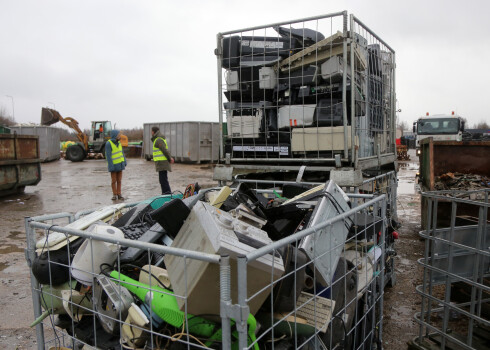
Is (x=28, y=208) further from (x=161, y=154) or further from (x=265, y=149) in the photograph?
(x=265, y=149)

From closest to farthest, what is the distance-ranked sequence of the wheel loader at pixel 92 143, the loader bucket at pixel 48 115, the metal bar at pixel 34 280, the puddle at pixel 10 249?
the metal bar at pixel 34 280 < the puddle at pixel 10 249 < the loader bucket at pixel 48 115 < the wheel loader at pixel 92 143

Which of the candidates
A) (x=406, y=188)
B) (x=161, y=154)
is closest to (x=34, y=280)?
(x=161, y=154)

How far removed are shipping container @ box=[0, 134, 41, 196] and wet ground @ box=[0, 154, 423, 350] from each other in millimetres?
420

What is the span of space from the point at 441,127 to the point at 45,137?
22.1 metres

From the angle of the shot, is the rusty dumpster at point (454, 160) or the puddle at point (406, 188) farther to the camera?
the puddle at point (406, 188)

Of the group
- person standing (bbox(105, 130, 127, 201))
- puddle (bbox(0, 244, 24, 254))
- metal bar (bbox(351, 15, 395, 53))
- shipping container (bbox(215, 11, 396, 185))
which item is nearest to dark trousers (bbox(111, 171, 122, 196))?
person standing (bbox(105, 130, 127, 201))

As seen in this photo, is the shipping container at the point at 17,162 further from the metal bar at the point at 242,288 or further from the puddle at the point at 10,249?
the metal bar at the point at 242,288

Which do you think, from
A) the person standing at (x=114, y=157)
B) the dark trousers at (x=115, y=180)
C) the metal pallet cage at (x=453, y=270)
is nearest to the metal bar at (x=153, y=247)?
the metal pallet cage at (x=453, y=270)

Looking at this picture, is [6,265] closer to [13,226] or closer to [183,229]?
[13,226]

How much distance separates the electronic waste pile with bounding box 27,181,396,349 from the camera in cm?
157

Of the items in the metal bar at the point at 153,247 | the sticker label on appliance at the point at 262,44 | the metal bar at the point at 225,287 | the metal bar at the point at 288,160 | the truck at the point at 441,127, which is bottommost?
the metal bar at the point at 225,287

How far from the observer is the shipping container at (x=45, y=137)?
22.4 meters

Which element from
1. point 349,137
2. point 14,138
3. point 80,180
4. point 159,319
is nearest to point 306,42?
point 349,137

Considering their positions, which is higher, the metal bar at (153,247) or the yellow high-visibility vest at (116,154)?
the yellow high-visibility vest at (116,154)
